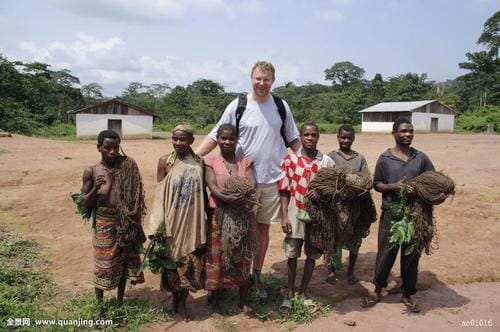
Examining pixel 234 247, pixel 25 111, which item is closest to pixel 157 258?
pixel 234 247

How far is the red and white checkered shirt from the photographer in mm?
3361

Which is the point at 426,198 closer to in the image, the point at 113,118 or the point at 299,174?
the point at 299,174

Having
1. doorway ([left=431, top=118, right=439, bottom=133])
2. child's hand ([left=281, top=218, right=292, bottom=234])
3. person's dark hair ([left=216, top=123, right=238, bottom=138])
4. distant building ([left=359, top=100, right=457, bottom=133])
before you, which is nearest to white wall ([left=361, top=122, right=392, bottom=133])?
distant building ([left=359, top=100, right=457, bottom=133])

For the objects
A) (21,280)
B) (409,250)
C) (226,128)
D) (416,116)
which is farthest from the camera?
(416,116)

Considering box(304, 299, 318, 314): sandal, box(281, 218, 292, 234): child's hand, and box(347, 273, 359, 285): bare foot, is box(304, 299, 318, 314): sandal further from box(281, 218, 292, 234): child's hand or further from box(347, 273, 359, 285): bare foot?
box(347, 273, 359, 285): bare foot

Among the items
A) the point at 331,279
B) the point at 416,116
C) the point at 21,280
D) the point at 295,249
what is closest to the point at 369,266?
the point at 331,279

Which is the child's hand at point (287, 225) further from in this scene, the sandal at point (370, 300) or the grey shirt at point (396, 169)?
the sandal at point (370, 300)

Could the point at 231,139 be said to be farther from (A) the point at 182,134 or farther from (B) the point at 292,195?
(B) the point at 292,195

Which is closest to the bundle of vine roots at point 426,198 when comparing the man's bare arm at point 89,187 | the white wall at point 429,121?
the man's bare arm at point 89,187

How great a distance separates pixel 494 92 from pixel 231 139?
44.4 meters

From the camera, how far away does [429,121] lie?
34594mm

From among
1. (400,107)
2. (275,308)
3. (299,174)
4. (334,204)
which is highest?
(400,107)

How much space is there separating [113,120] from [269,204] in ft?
86.0

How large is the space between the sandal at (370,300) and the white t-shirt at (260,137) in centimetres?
144
